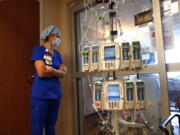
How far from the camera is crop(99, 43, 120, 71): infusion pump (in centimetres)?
135

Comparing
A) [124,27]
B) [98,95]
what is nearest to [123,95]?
[98,95]

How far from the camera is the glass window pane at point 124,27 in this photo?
70.4 inches

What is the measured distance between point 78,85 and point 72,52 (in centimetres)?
50

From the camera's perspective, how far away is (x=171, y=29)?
1712 mm

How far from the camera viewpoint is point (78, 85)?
2.61 m

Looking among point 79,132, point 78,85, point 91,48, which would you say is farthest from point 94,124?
point 91,48

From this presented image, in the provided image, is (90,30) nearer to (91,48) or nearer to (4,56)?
(91,48)

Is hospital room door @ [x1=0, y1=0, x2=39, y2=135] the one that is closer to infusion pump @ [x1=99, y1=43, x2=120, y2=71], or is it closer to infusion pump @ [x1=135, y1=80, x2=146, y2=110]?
infusion pump @ [x1=99, y1=43, x2=120, y2=71]

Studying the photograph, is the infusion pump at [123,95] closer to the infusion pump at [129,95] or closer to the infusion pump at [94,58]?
the infusion pump at [129,95]

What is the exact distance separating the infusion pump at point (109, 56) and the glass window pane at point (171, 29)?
2.06 feet

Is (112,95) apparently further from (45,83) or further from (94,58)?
(45,83)

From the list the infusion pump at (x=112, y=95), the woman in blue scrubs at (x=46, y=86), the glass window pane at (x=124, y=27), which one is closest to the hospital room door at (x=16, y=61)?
the woman in blue scrubs at (x=46, y=86)

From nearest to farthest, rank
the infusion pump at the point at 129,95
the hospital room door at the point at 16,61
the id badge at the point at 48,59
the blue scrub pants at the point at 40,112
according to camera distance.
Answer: the infusion pump at the point at 129,95
the blue scrub pants at the point at 40,112
the id badge at the point at 48,59
the hospital room door at the point at 16,61

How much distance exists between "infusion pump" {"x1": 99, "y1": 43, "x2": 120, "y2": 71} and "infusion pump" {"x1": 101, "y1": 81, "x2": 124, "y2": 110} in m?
0.13
